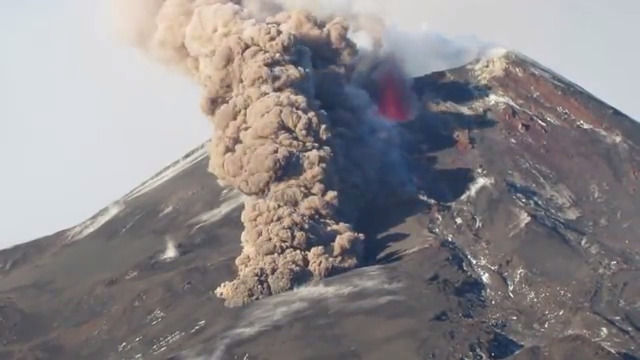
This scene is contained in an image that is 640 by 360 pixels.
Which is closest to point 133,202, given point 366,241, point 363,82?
point 363,82

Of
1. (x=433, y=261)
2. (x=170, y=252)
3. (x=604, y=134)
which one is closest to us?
(x=433, y=261)

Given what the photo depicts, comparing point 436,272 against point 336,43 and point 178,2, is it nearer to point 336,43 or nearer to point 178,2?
point 336,43

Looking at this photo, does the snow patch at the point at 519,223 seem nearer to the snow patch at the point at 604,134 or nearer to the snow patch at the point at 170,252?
the snow patch at the point at 604,134

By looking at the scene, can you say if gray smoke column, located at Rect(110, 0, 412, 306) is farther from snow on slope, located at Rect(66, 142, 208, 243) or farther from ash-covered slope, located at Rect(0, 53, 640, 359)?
snow on slope, located at Rect(66, 142, 208, 243)

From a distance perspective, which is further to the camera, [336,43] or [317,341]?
[336,43]

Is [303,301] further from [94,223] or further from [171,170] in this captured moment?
[171,170]

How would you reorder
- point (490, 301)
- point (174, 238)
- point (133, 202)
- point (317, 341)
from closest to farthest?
1. point (317, 341)
2. point (490, 301)
3. point (174, 238)
4. point (133, 202)

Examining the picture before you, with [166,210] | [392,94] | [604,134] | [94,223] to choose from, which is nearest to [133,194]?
[94,223]
